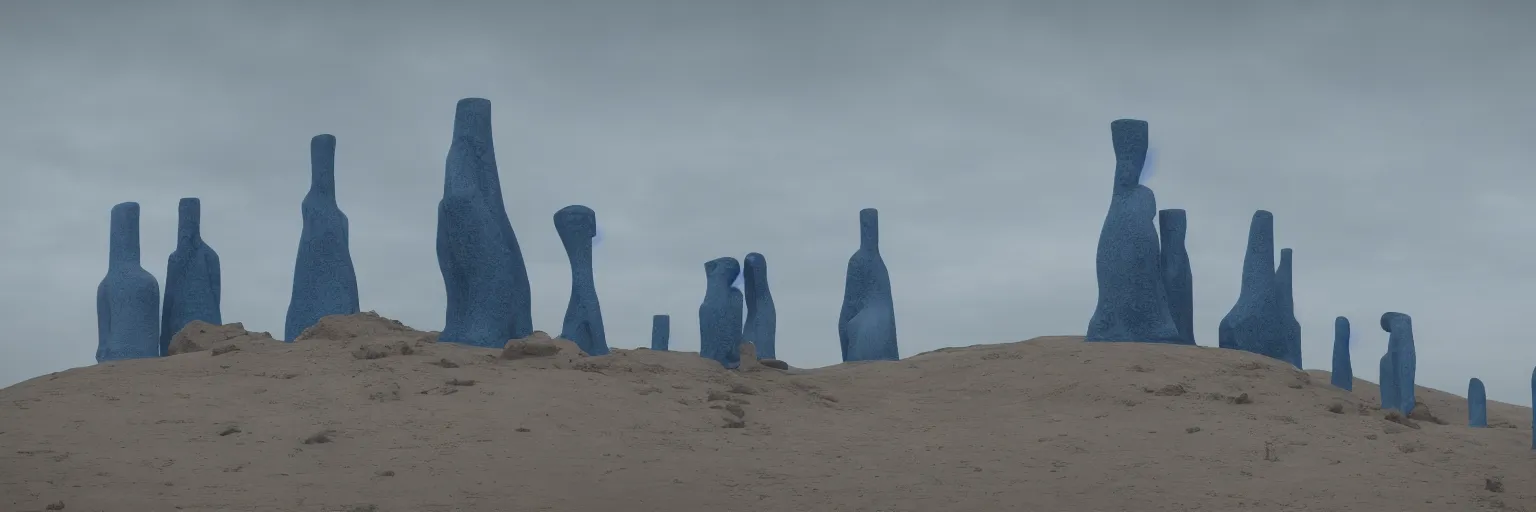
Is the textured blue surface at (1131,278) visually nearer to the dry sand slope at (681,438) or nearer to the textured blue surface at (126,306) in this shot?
the dry sand slope at (681,438)

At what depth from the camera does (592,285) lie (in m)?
17.0

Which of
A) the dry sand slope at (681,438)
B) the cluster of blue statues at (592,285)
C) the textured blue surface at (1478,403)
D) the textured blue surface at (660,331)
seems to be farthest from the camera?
the textured blue surface at (660,331)

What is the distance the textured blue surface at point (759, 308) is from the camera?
18219 mm

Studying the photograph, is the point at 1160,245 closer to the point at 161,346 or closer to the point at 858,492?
the point at 858,492

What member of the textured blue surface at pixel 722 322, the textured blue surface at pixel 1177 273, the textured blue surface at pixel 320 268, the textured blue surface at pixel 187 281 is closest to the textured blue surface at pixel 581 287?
the textured blue surface at pixel 722 322

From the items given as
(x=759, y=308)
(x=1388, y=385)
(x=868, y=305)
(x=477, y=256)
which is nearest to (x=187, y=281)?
A: (x=477, y=256)

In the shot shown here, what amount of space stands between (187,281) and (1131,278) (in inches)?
434

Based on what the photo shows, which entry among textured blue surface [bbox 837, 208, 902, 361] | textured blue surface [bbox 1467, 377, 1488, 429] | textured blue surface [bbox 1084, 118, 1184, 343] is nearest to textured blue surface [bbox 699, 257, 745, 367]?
textured blue surface [bbox 837, 208, 902, 361]

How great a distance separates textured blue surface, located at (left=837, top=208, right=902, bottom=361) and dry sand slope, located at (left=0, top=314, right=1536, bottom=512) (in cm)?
253

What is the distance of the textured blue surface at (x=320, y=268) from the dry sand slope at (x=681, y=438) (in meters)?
1.57

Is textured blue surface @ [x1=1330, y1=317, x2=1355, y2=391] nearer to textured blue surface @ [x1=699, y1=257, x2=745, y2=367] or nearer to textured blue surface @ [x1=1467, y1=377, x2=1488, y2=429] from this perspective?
textured blue surface @ [x1=1467, y1=377, x2=1488, y2=429]

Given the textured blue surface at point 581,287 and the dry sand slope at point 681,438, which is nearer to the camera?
Result: the dry sand slope at point 681,438

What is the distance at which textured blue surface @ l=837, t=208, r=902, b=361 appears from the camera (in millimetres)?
18547

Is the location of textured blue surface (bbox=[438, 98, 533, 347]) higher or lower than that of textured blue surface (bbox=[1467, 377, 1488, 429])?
higher
